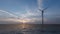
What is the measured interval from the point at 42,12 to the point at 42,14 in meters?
0.41

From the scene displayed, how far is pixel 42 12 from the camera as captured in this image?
33.1 meters

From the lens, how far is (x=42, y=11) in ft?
108

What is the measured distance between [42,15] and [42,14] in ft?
1.48

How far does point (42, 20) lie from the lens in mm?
33031

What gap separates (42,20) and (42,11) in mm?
1728

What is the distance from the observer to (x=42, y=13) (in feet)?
109

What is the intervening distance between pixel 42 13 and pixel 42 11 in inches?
19.3

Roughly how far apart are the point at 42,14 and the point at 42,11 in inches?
22.6

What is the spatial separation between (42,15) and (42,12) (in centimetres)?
79

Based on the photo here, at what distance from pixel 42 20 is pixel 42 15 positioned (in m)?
1.07

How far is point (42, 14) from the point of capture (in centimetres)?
3297

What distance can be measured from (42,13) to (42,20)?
137 centimetres
